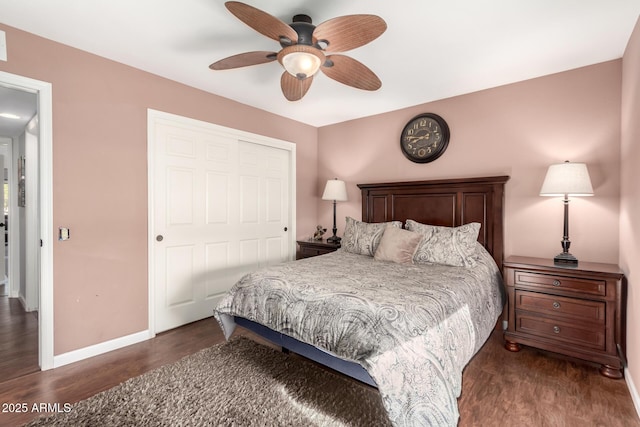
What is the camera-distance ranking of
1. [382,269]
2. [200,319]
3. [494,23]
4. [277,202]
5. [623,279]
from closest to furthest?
[494,23]
[623,279]
[382,269]
[200,319]
[277,202]

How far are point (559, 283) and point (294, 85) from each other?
2551 millimetres

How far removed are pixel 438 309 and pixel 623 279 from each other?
160cm

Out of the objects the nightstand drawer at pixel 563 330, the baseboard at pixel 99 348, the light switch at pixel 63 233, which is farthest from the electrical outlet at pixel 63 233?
the nightstand drawer at pixel 563 330

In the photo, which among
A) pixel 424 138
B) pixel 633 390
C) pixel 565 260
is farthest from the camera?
pixel 424 138

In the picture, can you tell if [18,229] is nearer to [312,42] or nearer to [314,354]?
[314,354]

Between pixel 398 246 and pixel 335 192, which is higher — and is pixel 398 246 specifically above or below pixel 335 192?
below

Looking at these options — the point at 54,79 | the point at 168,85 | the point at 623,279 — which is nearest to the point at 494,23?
the point at 623,279

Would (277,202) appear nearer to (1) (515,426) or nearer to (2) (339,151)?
(2) (339,151)

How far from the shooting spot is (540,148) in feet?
9.27

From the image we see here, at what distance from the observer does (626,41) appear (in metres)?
2.23

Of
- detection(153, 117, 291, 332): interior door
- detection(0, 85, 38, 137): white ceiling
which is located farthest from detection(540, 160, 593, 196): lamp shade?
detection(0, 85, 38, 137): white ceiling

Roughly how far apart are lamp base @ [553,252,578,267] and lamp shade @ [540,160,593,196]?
1.72 feet

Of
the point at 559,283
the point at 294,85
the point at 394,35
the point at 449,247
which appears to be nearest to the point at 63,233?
the point at 294,85

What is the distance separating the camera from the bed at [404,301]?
1.46 meters
